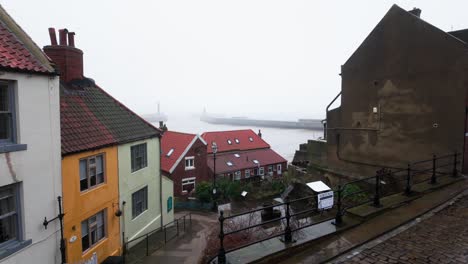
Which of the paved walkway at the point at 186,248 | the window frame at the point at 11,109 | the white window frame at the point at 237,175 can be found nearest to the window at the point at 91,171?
the window frame at the point at 11,109

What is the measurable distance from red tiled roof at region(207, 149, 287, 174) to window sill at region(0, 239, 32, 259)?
2767cm

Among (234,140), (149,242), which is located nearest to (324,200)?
(149,242)

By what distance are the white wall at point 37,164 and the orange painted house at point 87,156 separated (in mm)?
857

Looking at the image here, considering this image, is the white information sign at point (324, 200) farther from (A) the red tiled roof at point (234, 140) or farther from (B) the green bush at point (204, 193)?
(A) the red tiled roof at point (234, 140)

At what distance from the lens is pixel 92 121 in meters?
13.1

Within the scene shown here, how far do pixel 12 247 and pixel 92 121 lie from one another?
6.38 m

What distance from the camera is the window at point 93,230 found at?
462 inches

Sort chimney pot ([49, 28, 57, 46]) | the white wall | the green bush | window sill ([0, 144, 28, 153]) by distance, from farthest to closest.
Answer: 1. the green bush
2. chimney pot ([49, 28, 57, 46])
3. the white wall
4. window sill ([0, 144, 28, 153])

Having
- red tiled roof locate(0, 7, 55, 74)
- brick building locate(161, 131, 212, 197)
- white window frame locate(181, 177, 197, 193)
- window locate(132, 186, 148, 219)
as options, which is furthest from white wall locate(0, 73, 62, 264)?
white window frame locate(181, 177, 197, 193)

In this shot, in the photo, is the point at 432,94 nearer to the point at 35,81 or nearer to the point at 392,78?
the point at 392,78

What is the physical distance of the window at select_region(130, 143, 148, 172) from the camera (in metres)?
15.6

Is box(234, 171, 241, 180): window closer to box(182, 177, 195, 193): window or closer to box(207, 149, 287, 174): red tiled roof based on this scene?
box(207, 149, 287, 174): red tiled roof

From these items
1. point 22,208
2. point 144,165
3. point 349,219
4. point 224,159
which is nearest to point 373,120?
point 349,219

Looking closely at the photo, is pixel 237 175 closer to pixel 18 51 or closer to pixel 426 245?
pixel 18 51
